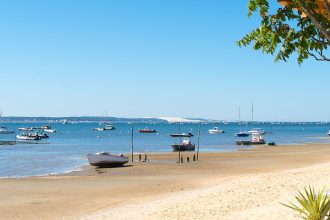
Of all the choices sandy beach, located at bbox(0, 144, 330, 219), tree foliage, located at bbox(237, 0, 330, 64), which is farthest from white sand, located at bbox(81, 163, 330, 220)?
tree foliage, located at bbox(237, 0, 330, 64)

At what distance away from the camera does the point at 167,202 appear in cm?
2441

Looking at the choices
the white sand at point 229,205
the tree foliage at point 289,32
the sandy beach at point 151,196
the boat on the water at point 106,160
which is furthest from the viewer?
the boat on the water at point 106,160

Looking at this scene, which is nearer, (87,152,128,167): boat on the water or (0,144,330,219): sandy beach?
(0,144,330,219): sandy beach

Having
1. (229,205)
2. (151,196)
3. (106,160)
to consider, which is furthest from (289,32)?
(106,160)

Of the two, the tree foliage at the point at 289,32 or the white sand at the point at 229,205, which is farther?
the white sand at the point at 229,205

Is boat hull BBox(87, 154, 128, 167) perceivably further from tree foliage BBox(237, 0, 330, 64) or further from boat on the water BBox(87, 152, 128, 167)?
tree foliage BBox(237, 0, 330, 64)

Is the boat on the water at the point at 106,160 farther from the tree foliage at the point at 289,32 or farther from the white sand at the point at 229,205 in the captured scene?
the tree foliage at the point at 289,32

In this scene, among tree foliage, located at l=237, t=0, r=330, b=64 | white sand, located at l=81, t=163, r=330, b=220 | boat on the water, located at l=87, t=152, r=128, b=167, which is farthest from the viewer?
boat on the water, located at l=87, t=152, r=128, b=167

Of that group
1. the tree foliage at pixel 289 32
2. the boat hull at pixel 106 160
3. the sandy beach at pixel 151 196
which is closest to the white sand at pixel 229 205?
the sandy beach at pixel 151 196

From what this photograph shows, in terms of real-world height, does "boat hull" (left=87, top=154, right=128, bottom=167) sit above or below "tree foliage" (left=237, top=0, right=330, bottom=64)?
below

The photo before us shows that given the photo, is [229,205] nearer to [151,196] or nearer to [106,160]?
[151,196]

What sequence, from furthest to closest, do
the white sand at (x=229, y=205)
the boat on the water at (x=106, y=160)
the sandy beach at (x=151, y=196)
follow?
the boat on the water at (x=106, y=160) → the sandy beach at (x=151, y=196) → the white sand at (x=229, y=205)

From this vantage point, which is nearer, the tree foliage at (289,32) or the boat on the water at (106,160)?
the tree foliage at (289,32)

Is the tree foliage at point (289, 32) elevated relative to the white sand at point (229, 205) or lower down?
elevated
